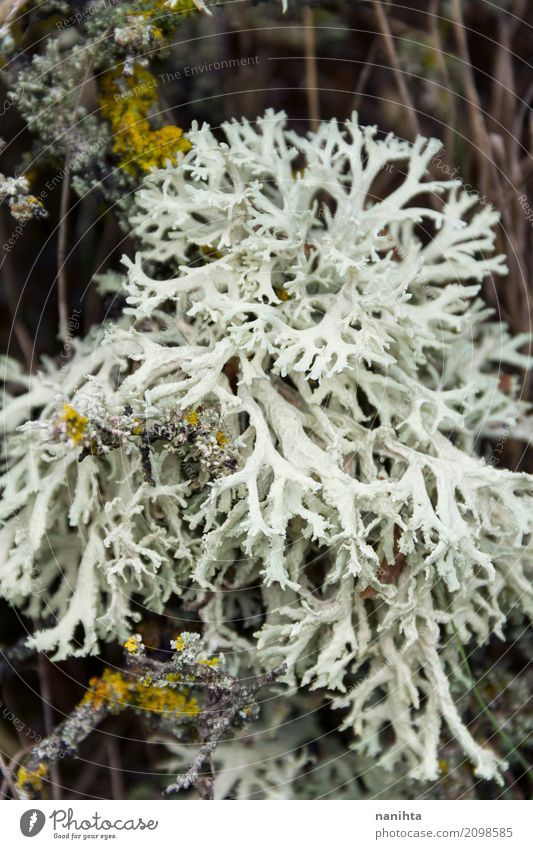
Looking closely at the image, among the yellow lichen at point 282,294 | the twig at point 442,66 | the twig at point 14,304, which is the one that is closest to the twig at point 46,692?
the twig at point 14,304

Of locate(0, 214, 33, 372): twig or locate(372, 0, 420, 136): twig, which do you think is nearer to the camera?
locate(0, 214, 33, 372): twig

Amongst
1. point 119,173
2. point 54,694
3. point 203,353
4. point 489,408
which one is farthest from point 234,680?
point 119,173

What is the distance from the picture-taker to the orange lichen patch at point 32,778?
0.97 m

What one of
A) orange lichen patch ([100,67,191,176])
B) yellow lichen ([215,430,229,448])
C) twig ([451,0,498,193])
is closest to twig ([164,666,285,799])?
yellow lichen ([215,430,229,448])

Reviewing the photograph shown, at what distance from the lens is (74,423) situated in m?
0.78

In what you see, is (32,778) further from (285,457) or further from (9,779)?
(285,457)

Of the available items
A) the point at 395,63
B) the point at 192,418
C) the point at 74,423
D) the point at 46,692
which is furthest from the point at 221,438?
the point at 395,63

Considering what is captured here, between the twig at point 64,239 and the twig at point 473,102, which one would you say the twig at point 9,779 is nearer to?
the twig at point 64,239

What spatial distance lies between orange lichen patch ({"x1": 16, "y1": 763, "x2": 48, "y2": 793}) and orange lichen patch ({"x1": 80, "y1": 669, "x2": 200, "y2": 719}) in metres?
0.10

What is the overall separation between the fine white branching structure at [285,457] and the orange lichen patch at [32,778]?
0.63 ft

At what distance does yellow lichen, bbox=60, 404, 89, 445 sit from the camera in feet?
2.56

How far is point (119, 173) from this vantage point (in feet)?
3.16

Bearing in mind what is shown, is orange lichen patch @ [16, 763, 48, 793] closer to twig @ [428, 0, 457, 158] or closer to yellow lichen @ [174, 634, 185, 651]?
yellow lichen @ [174, 634, 185, 651]

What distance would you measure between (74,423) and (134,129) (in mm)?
428
